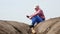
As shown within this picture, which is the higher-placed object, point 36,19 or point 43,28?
point 43,28

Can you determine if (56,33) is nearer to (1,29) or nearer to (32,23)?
(1,29)

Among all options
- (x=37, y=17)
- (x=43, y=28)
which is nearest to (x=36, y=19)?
(x=37, y=17)

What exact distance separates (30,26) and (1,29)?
2226 mm

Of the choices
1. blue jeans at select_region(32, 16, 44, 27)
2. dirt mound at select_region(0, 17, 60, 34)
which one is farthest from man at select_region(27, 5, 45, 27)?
dirt mound at select_region(0, 17, 60, 34)

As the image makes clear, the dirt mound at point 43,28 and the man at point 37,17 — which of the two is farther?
the man at point 37,17

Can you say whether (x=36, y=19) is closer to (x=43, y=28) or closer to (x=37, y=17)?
(x=37, y=17)

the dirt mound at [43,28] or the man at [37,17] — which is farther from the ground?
the dirt mound at [43,28]

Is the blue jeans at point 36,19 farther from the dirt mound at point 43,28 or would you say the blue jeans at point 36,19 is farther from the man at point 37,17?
the dirt mound at point 43,28

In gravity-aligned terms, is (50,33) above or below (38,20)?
above

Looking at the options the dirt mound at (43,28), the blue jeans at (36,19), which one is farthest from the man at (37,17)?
the dirt mound at (43,28)

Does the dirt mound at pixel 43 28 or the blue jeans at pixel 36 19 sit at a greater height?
the dirt mound at pixel 43 28

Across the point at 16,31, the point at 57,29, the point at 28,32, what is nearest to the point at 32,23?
the point at 28,32

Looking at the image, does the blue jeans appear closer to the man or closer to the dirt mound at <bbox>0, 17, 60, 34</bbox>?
the man

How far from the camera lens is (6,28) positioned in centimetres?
558
